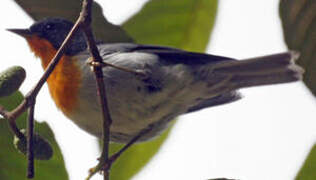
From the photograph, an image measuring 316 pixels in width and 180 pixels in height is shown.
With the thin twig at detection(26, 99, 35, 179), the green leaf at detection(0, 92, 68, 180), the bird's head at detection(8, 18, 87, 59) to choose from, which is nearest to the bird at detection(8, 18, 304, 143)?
the bird's head at detection(8, 18, 87, 59)

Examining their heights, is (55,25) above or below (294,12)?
below

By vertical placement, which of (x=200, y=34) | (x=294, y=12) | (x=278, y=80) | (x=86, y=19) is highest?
(x=86, y=19)

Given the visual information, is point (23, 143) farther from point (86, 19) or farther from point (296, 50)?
point (296, 50)

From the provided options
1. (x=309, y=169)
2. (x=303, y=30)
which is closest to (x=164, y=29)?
(x=303, y=30)

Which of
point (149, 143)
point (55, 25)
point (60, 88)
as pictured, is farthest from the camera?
point (55, 25)

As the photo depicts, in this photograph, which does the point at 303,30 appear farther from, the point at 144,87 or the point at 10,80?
the point at 144,87

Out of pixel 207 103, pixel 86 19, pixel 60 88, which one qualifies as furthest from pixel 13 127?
pixel 207 103

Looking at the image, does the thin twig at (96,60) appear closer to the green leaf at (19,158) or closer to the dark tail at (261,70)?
the green leaf at (19,158)
